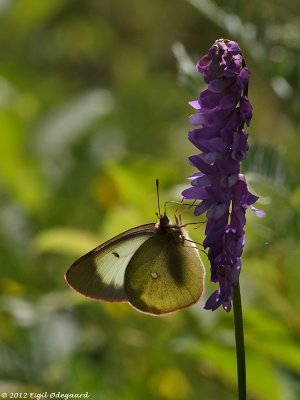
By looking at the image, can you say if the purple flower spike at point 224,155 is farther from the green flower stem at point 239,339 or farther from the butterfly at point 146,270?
the butterfly at point 146,270

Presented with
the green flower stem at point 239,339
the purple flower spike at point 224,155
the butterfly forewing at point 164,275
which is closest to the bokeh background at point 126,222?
the butterfly forewing at point 164,275

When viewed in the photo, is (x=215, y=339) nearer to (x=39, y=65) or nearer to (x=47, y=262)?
(x=47, y=262)

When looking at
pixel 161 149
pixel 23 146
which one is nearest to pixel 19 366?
pixel 23 146

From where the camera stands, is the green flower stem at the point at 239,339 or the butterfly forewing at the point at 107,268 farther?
the butterfly forewing at the point at 107,268

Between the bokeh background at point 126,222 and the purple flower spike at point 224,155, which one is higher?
the bokeh background at point 126,222

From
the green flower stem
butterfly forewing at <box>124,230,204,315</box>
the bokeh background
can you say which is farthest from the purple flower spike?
the bokeh background
